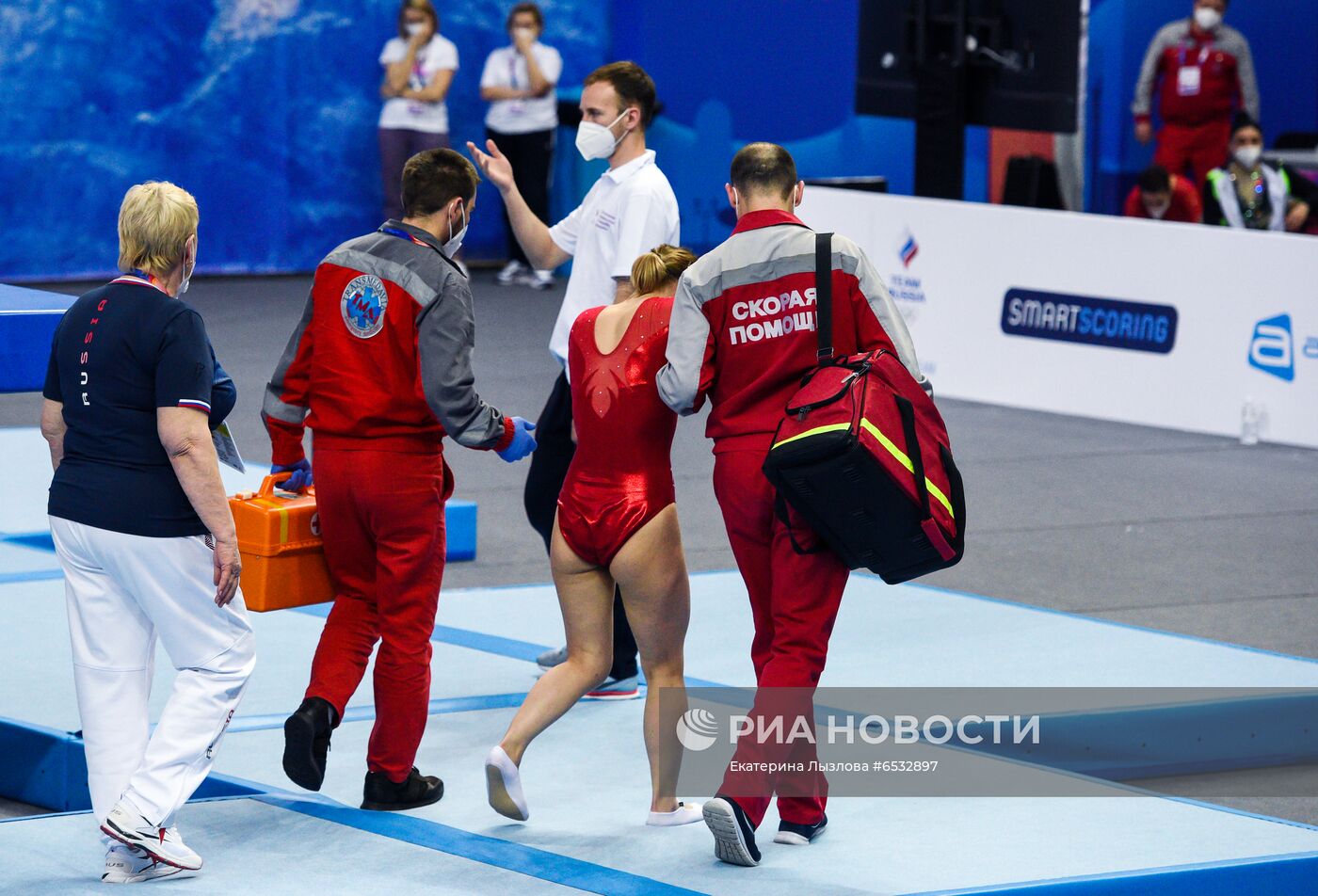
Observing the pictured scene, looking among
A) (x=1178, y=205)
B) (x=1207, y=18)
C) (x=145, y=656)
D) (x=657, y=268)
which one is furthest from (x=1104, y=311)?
(x=145, y=656)

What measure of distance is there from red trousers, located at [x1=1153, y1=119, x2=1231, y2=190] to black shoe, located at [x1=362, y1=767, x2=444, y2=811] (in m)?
11.2

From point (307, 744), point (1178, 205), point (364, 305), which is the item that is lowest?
point (307, 744)

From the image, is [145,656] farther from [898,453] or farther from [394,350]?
[898,453]

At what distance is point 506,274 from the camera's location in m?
16.4

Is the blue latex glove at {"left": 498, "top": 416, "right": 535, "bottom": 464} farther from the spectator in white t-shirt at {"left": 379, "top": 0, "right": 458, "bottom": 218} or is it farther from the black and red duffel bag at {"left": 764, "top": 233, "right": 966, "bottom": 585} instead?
the spectator in white t-shirt at {"left": 379, "top": 0, "right": 458, "bottom": 218}

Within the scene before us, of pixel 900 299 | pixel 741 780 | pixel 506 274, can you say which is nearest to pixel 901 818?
pixel 741 780

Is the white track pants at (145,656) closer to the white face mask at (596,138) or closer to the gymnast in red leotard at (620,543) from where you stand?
the gymnast in red leotard at (620,543)

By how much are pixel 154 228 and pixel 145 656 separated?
0.94 metres

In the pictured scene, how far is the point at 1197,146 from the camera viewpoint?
48.3 ft

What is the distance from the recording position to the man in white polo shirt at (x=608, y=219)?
5.70m

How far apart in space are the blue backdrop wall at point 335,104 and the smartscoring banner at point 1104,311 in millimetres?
4721

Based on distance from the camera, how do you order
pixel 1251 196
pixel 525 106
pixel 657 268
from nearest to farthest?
1. pixel 657 268
2. pixel 1251 196
3. pixel 525 106

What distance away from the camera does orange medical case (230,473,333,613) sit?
15.3 feet

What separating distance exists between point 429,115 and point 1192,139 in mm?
6128
